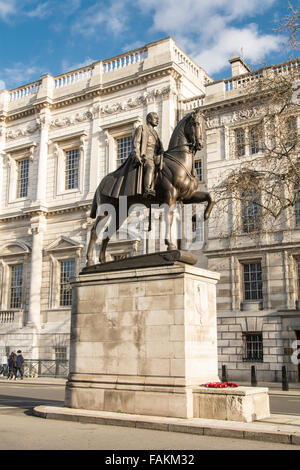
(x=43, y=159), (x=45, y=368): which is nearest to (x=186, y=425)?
(x=45, y=368)

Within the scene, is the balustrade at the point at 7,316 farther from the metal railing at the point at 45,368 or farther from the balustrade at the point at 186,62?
the balustrade at the point at 186,62

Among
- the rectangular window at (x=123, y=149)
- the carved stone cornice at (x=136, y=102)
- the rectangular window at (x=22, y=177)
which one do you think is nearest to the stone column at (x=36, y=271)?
the rectangular window at (x=22, y=177)

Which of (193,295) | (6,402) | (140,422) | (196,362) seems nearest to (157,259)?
(193,295)

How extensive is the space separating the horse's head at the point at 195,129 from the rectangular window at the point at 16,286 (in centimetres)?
2472

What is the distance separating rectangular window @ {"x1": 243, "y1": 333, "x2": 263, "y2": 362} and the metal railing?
34.1 feet

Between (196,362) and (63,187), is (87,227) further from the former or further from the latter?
(196,362)

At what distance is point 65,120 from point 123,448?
30.0m

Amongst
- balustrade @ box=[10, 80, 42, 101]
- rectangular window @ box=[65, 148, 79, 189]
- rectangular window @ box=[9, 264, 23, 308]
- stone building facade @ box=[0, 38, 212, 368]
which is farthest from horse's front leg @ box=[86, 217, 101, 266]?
balustrade @ box=[10, 80, 42, 101]

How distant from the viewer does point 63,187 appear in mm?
34438

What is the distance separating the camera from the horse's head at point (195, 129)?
12094 millimetres

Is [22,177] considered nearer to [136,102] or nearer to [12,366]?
[136,102]

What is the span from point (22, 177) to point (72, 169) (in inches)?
180

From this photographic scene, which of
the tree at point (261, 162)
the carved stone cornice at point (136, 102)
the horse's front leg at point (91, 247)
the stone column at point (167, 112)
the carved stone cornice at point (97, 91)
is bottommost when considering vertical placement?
the horse's front leg at point (91, 247)

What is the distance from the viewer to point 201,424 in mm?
9125
